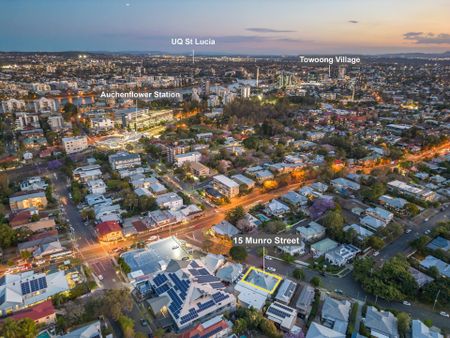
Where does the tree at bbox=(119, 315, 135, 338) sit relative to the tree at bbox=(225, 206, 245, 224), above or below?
below

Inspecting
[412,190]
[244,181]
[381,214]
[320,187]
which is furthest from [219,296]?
[412,190]

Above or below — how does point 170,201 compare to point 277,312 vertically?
above

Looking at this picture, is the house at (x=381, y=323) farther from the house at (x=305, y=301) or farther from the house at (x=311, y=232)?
the house at (x=311, y=232)

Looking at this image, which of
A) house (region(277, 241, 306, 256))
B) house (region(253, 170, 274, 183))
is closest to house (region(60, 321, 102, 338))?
house (region(277, 241, 306, 256))

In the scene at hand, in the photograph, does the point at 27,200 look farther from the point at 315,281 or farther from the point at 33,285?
the point at 315,281

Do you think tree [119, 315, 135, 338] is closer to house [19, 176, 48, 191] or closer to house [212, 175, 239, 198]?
house [212, 175, 239, 198]

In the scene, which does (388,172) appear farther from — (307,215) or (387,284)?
(387,284)
